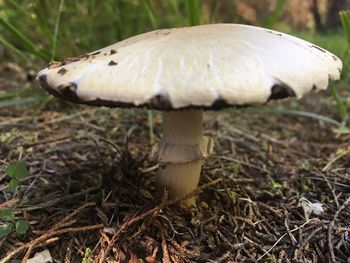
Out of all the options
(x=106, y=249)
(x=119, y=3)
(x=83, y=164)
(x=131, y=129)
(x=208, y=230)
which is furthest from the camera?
(x=119, y=3)

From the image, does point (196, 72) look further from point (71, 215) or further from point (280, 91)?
point (71, 215)

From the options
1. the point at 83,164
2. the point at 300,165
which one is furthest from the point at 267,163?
the point at 83,164

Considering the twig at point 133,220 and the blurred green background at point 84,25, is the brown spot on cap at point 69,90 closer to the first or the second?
the twig at point 133,220

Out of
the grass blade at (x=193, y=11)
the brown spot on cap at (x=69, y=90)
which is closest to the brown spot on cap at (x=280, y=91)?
the brown spot on cap at (x=69, y=90)

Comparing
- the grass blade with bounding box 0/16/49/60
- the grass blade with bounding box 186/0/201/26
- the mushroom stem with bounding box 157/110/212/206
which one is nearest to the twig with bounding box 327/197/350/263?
the mushroom stem with bounding box 157/110/212/206

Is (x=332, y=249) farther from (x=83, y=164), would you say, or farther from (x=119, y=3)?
(x=119, y=3)

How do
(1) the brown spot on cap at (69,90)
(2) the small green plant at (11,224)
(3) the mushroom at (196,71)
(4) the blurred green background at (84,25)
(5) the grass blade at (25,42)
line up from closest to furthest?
(3) the mushroom at (196,71) → (1) the brown spot on cap at (69,90) → (2) the small green plant at (11,224) → (5) the grass blade at (25,42) → (4) the blurred green background at (84,25)

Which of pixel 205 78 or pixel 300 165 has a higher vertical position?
pixel 205 78
